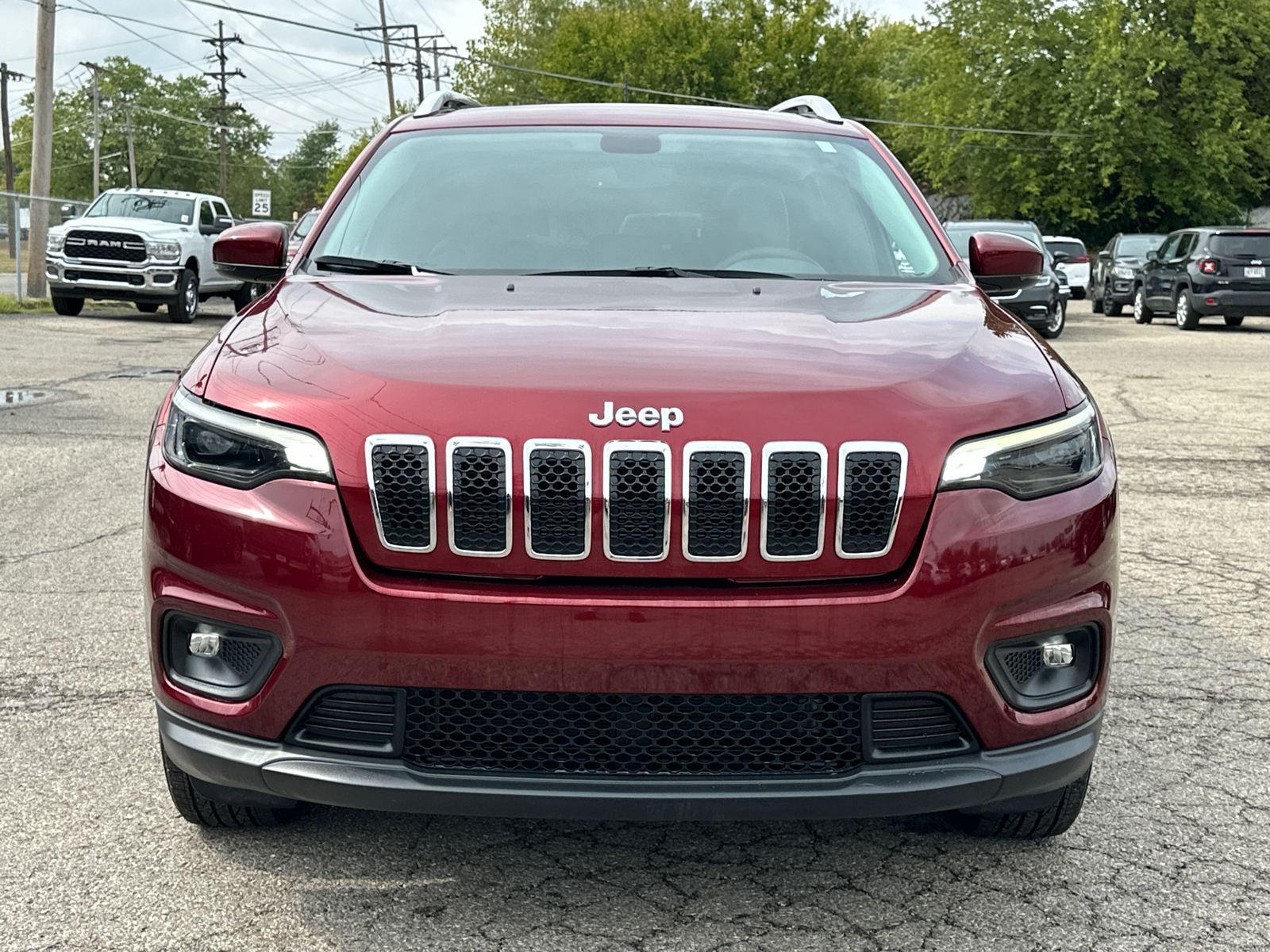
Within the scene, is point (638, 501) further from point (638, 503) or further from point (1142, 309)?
point (1142, 309)

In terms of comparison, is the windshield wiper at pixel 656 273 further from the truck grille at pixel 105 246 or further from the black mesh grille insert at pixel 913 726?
the truck grille at pixel 105 246

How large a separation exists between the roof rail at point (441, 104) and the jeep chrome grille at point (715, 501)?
2472 millimetres

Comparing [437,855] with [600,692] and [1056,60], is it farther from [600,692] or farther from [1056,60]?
[1056,60]

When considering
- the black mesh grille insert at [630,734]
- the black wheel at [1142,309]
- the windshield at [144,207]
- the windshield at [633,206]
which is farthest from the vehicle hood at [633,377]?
the black wheel at [1142,309]

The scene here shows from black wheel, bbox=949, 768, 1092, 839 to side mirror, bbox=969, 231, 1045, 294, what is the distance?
1679 millimetres

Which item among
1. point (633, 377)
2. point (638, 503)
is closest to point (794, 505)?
point (638, 503)

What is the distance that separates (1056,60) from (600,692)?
50594 mm

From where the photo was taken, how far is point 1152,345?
20266mm

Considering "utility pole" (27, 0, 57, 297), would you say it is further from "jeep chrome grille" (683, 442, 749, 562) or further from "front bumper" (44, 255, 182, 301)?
"jeep chrome grille" (683, 442, 749, 562)

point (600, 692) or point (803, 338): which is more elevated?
point (803, 338)

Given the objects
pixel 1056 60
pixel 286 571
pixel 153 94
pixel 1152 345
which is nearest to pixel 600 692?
pixel 286 571

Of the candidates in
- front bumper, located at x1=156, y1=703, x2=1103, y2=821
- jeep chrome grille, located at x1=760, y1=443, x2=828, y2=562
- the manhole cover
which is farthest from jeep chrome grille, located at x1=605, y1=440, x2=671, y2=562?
the manhole cover

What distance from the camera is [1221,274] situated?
23.5 m

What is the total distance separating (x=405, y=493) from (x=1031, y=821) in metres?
1.60
